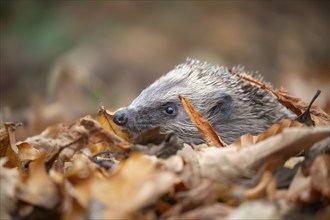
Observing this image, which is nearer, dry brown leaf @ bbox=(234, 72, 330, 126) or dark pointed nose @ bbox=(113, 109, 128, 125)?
dry brown leaf @ bbox=(234, 72, 330, 126)

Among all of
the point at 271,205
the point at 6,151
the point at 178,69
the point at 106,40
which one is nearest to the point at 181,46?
the point at 106,40

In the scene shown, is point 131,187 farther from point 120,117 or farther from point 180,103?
point 180,103

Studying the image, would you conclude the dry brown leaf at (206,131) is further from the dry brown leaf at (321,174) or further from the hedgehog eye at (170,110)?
the hedgehog eye at (170,110)

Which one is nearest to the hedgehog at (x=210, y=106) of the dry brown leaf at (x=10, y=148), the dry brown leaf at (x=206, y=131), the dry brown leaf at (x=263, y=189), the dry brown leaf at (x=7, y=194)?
the dry brown leaf at (x=206, y=131)

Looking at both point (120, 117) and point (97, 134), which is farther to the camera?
point (120, 117)

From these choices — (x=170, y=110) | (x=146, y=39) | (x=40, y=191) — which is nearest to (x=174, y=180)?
(x=40, y=191)

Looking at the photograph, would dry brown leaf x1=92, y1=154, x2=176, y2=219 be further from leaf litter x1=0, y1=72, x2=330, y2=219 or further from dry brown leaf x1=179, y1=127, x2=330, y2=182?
dry brown leaf x1=179, y1=127, x2=330, y2=182

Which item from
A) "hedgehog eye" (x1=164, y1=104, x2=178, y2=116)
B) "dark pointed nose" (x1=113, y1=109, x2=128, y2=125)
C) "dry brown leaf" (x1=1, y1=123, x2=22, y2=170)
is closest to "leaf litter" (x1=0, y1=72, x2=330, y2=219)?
"dry brown leaf" (x1=1, y1=123, x2=22, y2=170)

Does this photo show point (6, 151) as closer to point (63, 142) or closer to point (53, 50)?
point (63, 142)
